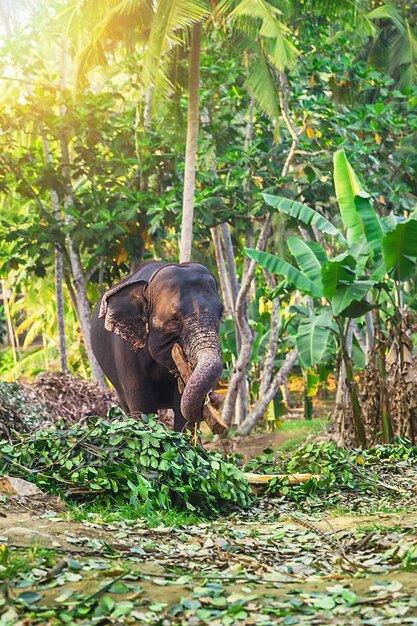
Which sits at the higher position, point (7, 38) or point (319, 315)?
point (7, 38)

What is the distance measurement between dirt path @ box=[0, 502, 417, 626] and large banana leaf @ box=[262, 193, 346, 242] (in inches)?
254

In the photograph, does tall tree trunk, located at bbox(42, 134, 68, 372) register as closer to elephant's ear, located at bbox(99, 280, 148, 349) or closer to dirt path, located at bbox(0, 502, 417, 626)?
elephant's ear, located at bbox(99, 280, 148, 349)

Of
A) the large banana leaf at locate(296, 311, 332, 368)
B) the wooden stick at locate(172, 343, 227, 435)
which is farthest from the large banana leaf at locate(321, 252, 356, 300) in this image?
the wooden stick at locate(172, 343, 227, 435)

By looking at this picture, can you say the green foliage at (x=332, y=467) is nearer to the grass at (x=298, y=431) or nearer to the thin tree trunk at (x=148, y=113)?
the grass at (x=298, y=431)

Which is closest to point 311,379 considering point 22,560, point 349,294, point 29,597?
point 349,294

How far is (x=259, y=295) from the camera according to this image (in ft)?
73.8

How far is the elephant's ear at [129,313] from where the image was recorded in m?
9.07

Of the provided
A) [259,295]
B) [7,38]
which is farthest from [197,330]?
[259,295]

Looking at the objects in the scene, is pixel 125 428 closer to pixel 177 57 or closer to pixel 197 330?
pixel 197 330

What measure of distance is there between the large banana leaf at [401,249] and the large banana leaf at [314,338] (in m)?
1.13

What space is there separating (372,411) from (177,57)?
692cm

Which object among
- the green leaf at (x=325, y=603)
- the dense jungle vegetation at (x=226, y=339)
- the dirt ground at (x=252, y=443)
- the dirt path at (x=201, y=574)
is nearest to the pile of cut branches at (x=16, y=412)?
the dense jungle vegetation at (x=226, y=339)

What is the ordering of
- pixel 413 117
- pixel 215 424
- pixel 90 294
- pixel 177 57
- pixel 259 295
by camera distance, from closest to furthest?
pixel 215 424 < pixel 177 57 < pixel 413 117 < pixel 90 294 < pixel 259 295

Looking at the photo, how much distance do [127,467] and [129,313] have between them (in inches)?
102
